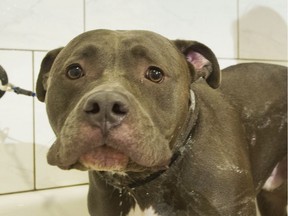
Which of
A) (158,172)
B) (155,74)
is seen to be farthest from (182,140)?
(155,74)

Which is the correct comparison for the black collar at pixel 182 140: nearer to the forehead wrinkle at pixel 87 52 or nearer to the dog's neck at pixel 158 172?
the dog's neck at pixel 158 172

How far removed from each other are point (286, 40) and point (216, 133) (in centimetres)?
132

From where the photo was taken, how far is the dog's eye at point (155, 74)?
3.43ft

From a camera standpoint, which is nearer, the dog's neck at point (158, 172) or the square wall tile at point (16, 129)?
the dog's neck at point (158, 172)

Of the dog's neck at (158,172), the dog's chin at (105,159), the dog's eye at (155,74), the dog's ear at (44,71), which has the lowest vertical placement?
the dog's neck at (158,172)

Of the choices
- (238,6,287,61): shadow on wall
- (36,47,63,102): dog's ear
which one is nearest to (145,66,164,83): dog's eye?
(36,47,63,102): dog's ear

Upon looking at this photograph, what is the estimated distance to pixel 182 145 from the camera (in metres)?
1.17

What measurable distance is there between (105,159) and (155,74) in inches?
10.1

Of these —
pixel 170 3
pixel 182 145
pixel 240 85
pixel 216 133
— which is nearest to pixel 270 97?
pixel 240 85

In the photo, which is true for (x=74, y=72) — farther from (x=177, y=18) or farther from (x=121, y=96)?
(x=177, y=18)

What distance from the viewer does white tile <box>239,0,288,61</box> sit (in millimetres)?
2209

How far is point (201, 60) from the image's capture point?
1.26 metres

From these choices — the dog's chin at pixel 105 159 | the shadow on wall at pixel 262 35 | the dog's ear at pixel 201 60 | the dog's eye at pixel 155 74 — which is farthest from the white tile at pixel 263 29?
the dog's chin at pixel 105 159

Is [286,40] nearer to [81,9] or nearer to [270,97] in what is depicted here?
[270,97]
